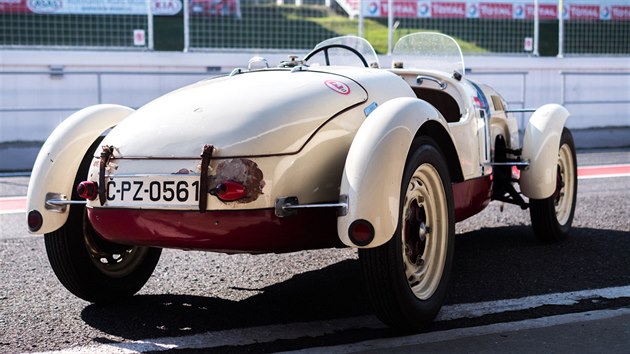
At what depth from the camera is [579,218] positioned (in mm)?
7684

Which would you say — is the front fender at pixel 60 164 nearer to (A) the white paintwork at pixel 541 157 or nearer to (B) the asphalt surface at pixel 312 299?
(B) the asphalt surface at pixel 312 299

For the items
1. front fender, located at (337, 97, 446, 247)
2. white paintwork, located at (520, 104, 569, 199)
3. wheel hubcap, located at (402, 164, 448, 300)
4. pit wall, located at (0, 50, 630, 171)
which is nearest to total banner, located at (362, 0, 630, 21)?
pit wall, located at (0, 50, 630, 171)

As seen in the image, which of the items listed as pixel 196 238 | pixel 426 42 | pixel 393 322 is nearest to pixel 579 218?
pixel 426 42

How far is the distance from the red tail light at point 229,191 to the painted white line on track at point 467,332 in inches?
28.7

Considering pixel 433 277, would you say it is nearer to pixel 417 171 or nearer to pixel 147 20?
pixel 417 171

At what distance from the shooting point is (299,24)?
1524cm

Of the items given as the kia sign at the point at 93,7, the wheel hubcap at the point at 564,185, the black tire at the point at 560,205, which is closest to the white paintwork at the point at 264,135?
the black tire at the point at 560,205

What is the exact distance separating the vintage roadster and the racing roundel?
0.01 metres

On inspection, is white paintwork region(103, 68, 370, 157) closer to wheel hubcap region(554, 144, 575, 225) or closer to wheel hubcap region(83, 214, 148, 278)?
wheel hubcap region(83, 214, 148, 278)

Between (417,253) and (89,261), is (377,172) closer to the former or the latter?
(417,253)

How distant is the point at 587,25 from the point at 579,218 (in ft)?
33.0

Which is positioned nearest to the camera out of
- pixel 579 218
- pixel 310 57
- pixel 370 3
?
pixel 310 57

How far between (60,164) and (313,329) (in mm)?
1556

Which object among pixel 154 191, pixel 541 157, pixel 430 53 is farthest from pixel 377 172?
pixel 430 53
